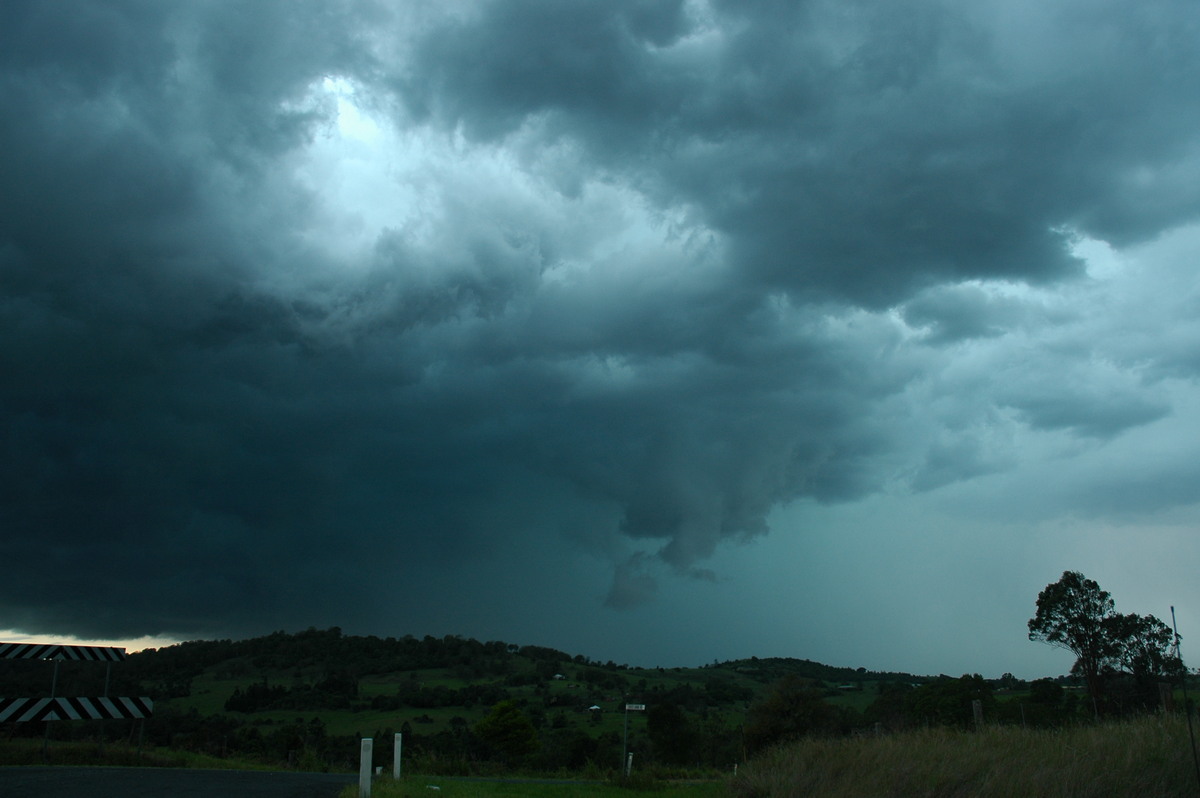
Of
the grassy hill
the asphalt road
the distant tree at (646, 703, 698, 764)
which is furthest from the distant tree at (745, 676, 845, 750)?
the asphalt road

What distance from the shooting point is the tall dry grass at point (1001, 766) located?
1138 cm

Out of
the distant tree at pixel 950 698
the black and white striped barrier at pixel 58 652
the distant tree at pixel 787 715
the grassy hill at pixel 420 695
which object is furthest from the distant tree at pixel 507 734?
the black and white striped barrier at pixel 58 652

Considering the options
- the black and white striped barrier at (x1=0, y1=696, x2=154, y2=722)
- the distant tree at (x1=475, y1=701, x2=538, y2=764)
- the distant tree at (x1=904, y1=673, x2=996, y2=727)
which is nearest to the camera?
the black and white striped barrier at (x1=0, y1=696, x2=154, y2=722)

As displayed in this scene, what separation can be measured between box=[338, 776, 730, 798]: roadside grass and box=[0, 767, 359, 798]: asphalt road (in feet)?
4.62

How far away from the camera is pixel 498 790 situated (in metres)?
19.5

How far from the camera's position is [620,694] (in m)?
110

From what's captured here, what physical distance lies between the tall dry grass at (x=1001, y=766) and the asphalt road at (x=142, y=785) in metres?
9.63

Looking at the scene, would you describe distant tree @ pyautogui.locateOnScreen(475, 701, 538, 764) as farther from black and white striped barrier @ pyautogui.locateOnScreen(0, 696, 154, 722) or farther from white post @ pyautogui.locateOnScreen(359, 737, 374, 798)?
white post @ pyautogui.locateOnScreen(359, 737, 374, 798)

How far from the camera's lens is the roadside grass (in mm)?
14484

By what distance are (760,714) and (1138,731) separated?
1567 inches

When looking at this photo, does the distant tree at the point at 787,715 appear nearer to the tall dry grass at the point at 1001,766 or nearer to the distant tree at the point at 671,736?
the distant tree at the point at 671,736

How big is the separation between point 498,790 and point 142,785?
27.0 feet

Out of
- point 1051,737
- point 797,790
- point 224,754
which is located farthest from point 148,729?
point 1051,737

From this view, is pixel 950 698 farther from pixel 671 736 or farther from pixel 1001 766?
pixel 1001 766
